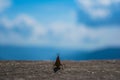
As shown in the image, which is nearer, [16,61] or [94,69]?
[94,69]

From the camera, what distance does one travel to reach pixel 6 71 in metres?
23.8

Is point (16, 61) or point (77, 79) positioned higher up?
point (16, 61)

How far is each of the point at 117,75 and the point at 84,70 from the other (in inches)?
101

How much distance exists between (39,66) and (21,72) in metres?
1.82

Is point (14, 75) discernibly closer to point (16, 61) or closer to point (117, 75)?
point (16, 61)

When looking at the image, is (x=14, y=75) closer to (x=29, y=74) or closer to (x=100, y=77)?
(x=29, y=74)

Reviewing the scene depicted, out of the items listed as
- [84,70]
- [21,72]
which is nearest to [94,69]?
[84,70]

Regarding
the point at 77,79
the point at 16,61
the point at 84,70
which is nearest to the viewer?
the point at 77,79

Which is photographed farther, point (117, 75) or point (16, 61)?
point (16, 61)

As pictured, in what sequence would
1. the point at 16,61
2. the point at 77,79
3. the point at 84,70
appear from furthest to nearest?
the point at 16,61 → the point at 84,70 → the point at 77,79

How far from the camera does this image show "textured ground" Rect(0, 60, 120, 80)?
22500mm

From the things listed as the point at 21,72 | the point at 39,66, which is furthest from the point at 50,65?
the point at 21,72

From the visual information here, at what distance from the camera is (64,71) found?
2345 cm

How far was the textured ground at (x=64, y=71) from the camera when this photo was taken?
73.8ft
